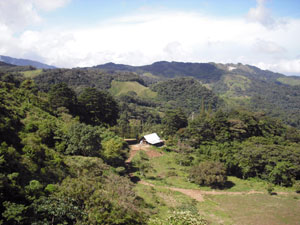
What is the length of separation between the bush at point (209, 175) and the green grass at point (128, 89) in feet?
423

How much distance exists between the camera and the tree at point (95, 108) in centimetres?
5344

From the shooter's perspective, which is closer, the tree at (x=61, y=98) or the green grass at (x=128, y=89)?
the tree at (x=61, y=98)

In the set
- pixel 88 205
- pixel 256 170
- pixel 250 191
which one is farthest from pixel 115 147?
Answer: pixel 256 170

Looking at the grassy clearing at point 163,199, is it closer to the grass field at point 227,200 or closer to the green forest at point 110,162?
the grass field at point 227,200

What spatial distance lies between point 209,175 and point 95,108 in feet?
106

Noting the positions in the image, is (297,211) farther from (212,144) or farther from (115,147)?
(115,147)

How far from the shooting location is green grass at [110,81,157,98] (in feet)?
533

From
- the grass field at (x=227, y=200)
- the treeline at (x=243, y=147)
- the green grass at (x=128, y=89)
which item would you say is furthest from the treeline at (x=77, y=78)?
the grass field at (x=227, y=200)

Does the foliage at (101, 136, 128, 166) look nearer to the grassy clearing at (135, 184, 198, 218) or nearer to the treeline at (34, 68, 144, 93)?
the grassy clearing at (135, 184, 198, 218)

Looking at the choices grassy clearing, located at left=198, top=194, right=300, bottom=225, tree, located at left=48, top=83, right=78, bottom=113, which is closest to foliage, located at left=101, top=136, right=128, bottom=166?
grassy clearing, located at left=198, top=194, right=300, bottom=225

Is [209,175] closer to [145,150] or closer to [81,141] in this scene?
[145,150]

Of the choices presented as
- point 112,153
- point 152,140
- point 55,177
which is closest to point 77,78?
point 152,140

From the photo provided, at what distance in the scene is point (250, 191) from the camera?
108ft

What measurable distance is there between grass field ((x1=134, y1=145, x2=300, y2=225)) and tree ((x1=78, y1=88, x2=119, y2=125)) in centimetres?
2258
